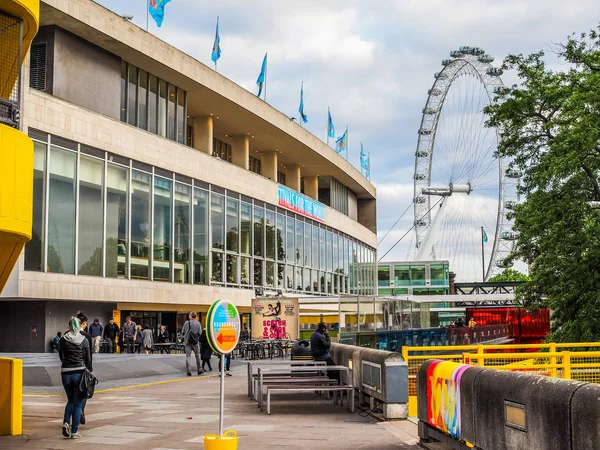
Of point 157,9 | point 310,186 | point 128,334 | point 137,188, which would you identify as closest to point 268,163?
point 310,186

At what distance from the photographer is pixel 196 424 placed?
1454 centimetres

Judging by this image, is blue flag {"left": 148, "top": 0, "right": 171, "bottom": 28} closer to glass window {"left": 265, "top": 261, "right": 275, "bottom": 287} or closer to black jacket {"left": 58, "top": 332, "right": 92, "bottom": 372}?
glass window {"left": 265, "top": 261, "right": 275, "bottom": 287}

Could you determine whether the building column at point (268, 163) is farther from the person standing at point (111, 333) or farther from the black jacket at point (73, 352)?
the black jacket at point (73, 352)

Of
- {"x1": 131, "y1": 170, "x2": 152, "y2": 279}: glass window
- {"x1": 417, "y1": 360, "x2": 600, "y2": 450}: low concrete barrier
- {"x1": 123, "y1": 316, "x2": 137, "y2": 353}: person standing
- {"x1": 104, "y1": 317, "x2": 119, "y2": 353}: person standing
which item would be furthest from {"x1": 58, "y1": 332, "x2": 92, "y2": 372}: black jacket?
{"x1": 131, "y1": 170, "x2": 152, "y2": 279}: glass window

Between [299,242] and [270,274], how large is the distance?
6055mm

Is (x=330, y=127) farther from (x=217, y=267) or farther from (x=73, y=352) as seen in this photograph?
(x=73, y=352)

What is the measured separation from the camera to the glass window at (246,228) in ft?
167

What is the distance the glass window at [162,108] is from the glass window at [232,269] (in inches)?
351

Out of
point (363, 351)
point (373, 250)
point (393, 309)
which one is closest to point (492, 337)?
point (393, 309)

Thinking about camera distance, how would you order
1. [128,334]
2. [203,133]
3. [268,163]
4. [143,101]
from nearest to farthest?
1. [128,334]
2. [143,101]
3. [203,133]
4. [268,163]

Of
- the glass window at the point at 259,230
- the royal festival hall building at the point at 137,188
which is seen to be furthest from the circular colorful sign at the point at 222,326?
the glass window at the point at 259,230

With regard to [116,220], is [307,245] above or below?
above

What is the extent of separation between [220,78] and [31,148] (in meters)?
34.1

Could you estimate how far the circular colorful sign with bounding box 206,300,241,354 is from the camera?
10250 mm
